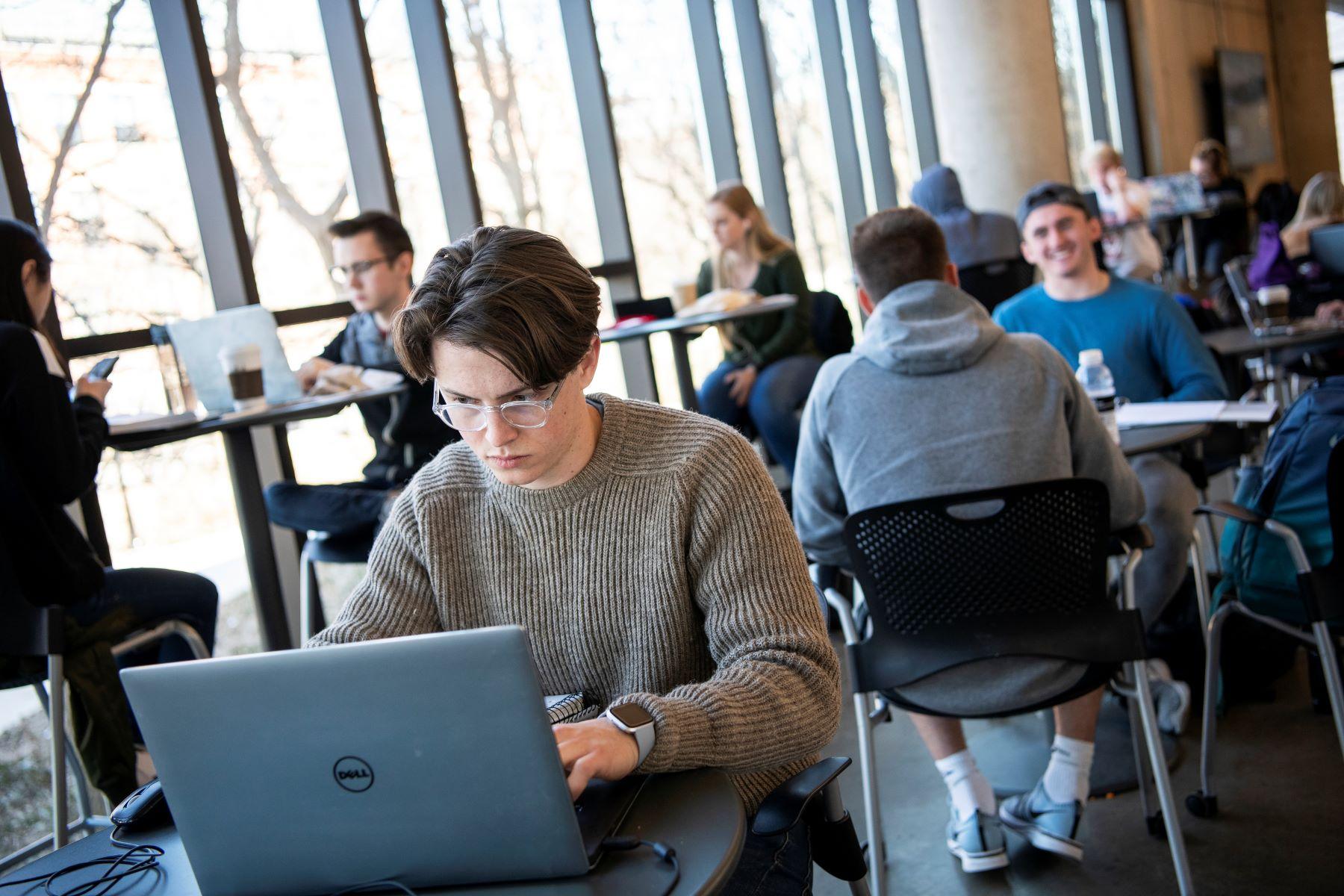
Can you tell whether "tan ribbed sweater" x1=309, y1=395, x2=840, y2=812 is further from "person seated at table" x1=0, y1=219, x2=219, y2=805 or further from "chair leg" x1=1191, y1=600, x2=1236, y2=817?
"chair leg" x1=1191, y1=600, x2=1236, y2=817

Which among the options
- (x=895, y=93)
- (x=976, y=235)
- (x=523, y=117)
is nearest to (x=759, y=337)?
(x=976, y=235)

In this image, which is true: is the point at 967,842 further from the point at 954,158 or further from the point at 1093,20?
the point at 1093,20

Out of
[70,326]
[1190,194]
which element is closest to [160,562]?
[70,326]

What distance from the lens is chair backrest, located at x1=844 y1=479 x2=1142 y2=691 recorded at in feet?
6.25

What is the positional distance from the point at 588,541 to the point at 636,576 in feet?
0.23

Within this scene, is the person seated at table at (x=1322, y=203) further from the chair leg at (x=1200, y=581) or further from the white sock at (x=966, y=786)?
the white sock at (x=966, y=786)

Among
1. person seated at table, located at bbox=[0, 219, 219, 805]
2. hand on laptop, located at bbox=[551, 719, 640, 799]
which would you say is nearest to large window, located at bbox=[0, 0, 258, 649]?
person seated at table, located at bbox=[0, 219, 219, 805]

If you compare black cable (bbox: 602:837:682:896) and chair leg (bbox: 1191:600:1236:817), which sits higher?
black cable (bbox: 602:837:682:896)

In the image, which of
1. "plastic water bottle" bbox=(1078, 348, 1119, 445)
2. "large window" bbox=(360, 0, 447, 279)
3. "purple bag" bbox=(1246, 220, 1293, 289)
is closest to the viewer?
"plastic water bottle" bbox=(1078, 348, 1119, 445)

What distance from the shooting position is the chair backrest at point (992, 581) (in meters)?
1.91

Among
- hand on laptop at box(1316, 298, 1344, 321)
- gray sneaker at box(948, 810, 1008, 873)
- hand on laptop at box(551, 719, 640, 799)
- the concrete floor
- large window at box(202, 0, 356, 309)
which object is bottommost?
the concrete floor

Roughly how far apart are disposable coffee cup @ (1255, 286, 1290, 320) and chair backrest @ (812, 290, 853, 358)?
4.74ft

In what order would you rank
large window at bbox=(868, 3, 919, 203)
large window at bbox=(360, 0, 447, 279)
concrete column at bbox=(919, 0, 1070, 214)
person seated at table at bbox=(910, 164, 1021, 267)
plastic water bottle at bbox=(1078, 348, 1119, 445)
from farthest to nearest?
large window at bbox=(868, 3, 919, 203) < concrete column at bbox=(919, 0, 1070, 214) < person seated at table at bbox=(910, 164, 1021, 267) < large window at bbox=(360, 0, 447, 279) < plastic water bottle at bbox=(1078, 348, 1119, 445)

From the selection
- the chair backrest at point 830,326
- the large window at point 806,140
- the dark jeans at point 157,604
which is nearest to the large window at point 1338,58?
the large window at point 806,140
